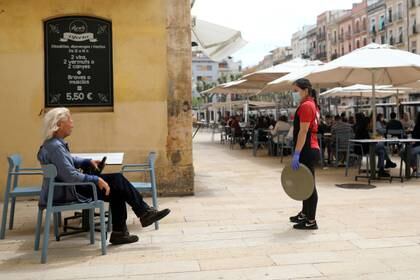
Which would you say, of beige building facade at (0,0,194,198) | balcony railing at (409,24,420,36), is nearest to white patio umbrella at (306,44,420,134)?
beige building facade at (0,0,194,198)

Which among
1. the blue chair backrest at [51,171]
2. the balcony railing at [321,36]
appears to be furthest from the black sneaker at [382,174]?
the balcony railing at [321,36]

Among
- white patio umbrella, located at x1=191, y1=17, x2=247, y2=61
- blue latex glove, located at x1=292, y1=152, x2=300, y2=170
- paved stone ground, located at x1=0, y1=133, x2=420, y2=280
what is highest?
white patio umbrella, located at x1=191, y1=17, x2=247, y2=61

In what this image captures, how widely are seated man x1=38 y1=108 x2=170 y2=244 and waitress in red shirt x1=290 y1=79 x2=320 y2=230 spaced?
1581 mm

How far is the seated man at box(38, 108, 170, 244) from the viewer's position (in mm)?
5047

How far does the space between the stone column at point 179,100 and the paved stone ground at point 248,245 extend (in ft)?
1.31

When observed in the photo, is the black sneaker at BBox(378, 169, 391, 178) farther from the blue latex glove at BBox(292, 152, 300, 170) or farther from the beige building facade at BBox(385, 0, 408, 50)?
the beige building facade at BBox(385, 0, 408, 50)

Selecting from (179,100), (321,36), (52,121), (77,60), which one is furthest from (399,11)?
(52,121)

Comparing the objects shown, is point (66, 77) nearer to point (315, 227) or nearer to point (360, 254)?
Result: point (315, 227)

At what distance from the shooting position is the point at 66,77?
26.3 ft

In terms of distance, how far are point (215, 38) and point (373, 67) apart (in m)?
3.17

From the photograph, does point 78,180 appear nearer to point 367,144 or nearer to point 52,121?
point 52,121

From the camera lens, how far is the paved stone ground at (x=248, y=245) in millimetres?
4473

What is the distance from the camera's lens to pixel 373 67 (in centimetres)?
940

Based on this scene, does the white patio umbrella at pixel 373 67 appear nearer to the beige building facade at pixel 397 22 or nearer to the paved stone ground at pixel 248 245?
the paved stone ground at pixel 248 245
